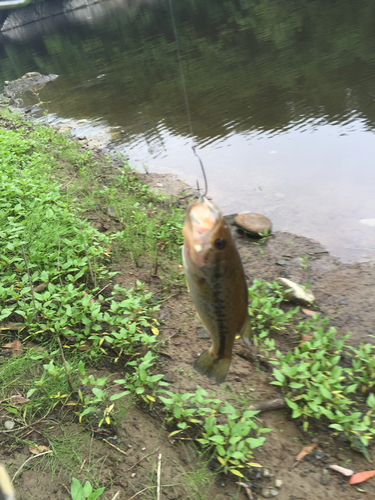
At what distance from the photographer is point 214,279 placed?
1.65 meters

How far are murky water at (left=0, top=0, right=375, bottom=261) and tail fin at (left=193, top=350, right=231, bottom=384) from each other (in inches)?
147

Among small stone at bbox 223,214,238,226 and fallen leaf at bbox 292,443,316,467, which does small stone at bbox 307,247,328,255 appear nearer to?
small stone at bbox 223,214,238,226

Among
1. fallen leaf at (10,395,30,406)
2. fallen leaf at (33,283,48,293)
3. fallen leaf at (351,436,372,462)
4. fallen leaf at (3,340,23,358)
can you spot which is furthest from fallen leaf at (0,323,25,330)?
fallen leaf at (351,436,372,462)

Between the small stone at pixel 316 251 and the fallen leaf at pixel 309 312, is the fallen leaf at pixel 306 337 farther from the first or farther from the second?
the small stone at pixel 316 251

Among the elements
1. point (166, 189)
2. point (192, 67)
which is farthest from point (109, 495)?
point (192, 67)

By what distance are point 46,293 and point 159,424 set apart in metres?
1.48

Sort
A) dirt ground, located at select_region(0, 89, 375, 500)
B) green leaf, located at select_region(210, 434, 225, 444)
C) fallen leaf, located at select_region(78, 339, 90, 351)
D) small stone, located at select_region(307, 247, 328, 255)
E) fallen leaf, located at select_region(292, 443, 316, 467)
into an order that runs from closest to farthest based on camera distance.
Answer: dirt ground, located at select_region(0, 89, 375, 500) < green leaf, located at select_region(210, 434, 225, 444) < fallen leaf, located at select_region(292, 443, 316, 467) < fallen leaf, located at select_region(78, 339, 90, 351) < small stone, located at select_region(307, 247, 328, 255)

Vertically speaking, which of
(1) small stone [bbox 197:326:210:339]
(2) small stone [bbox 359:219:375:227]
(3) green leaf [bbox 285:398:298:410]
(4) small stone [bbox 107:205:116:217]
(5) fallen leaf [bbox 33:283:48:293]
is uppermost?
(5) fallen leaf [bbox 33:283:48:293]

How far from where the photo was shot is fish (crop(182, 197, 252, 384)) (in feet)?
5.17

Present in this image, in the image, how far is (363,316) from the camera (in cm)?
400

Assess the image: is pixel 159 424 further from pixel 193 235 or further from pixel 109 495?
pixel 193 235

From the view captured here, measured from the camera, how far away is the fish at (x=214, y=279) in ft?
5.17

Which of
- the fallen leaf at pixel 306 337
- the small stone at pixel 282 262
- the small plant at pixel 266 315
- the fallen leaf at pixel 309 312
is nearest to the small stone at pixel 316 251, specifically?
the small stone at pixel 282 262

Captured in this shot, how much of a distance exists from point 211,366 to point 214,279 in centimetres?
56
